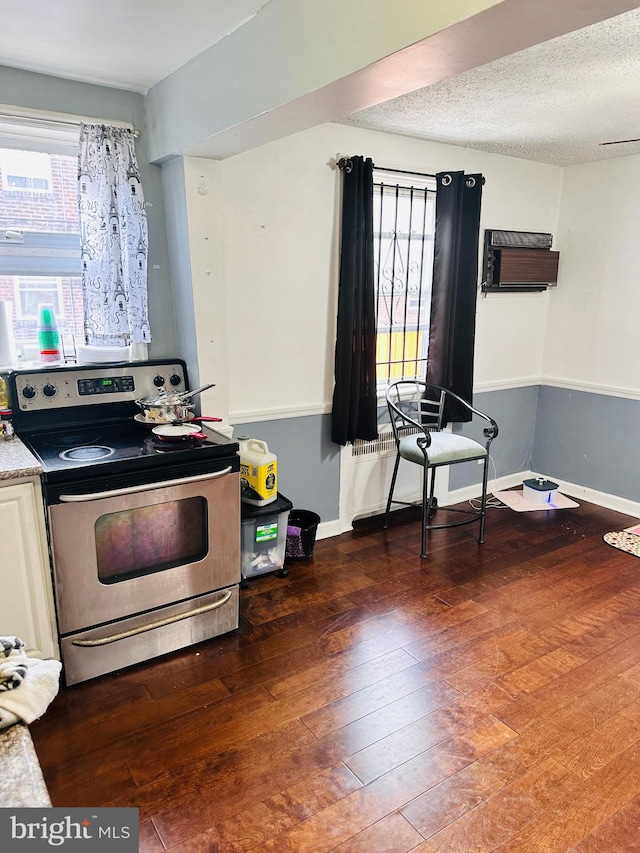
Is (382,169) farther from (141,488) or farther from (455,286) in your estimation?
(141,488)

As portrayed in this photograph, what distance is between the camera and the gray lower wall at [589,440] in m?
3.93

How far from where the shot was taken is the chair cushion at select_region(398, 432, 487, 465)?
3273 millimetres

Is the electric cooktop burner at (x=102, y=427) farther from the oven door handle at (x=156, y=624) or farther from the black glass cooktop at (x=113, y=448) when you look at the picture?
the oven door handle at (x=156, y=624)

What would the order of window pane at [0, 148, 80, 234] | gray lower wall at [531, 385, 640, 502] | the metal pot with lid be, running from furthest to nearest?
gray lower wall at [531, 385, 640, 502] < the metal pot with lid < window pane at [0, 148, 80, 234]

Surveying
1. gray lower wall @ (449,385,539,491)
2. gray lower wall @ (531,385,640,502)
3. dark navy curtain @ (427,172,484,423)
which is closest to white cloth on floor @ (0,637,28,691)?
dark navy curtain @ (427,172,484,423)

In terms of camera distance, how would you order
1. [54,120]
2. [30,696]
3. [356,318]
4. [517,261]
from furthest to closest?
[517,261], [356,318], [54,120], [30,696]

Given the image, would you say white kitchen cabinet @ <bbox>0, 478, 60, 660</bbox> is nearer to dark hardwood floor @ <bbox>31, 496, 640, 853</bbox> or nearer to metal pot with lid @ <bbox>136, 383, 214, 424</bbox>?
dark hardwood floor @ <bbox>31, 496, 640, 853</bbox>

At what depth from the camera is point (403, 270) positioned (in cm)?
358

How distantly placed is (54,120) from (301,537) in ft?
7.33

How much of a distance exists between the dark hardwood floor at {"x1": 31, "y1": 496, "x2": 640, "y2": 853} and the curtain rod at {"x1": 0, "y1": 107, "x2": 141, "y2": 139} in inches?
87.7

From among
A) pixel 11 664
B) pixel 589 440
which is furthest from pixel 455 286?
pixel 11 664

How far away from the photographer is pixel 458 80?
7.72 feet

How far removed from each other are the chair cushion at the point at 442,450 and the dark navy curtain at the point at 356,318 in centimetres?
21

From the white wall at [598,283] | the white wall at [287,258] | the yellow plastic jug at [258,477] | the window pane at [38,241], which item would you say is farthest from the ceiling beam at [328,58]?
the white wall at [598,283]
